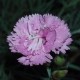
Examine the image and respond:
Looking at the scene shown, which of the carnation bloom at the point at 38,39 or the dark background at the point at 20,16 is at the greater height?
the dark background at the point at 20,16

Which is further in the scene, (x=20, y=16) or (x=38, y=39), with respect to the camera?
(x=20, y=16)

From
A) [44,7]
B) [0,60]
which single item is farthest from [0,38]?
[44,7]

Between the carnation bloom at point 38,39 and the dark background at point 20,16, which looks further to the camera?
the dark background at point 20,16

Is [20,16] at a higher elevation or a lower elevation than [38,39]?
higher

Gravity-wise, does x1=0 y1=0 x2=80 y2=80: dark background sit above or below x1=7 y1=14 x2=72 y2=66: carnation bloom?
above

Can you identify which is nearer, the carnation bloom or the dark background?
the carnation bloom
